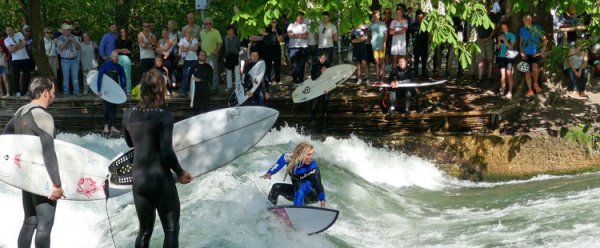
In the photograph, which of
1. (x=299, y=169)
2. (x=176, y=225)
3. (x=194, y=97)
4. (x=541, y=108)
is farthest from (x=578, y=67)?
(x=176, y=225)

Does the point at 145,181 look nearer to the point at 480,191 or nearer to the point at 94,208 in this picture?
the point at 94,208

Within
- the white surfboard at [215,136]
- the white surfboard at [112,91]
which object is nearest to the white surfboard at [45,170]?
the white surfboard at [215,136]

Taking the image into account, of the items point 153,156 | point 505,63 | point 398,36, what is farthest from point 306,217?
point 505,63

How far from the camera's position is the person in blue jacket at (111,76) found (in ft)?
53.7

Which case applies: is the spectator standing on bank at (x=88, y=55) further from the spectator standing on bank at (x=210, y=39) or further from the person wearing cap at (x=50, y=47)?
the spectator standing on bank at (x=210, y=39)

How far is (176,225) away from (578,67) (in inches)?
441

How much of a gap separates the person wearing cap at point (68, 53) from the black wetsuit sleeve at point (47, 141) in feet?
37.3

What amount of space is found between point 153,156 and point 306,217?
266 cm

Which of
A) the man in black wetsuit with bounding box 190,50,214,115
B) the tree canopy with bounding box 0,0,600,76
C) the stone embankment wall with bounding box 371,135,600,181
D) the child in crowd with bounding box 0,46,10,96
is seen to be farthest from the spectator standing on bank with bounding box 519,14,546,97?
the child in crowd with bounding box 0,46,10,96

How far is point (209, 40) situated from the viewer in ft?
55.4

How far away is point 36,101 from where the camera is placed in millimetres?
6785

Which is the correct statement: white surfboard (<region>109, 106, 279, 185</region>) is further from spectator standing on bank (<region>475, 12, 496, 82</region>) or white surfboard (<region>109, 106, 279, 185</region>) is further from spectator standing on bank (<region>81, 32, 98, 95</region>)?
spectator standing on bank (<region>81, 32, 98, 95</region>)

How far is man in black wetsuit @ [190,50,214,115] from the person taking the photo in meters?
15.9

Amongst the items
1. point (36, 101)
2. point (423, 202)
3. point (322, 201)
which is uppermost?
point (36, 101)
